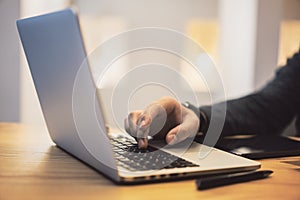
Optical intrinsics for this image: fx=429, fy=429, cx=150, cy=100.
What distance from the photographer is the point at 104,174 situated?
599 millimetres

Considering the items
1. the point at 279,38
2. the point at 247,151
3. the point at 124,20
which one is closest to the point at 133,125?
the point at 247,151

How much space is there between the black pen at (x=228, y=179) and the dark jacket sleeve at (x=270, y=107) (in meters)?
0.45

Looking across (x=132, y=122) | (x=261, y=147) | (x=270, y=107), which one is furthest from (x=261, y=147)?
(x=270, y=107)

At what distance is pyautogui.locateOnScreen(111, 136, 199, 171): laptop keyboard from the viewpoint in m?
0.60

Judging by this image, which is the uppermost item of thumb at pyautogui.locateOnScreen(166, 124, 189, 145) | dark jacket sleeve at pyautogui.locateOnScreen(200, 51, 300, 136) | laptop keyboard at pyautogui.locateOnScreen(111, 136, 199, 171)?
laptop keyboard at pyautogui.locateOnScreen(111, 136, 199, 171)

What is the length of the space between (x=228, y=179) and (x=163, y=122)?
310 mm

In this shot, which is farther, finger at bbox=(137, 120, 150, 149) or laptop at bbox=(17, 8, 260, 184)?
finger at bbox=(137, 120, 150, 149)

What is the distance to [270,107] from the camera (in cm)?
133

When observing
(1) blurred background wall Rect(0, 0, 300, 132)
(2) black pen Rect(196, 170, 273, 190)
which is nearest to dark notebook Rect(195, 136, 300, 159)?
(2) black pen Rect(196, 170, 273, 190)

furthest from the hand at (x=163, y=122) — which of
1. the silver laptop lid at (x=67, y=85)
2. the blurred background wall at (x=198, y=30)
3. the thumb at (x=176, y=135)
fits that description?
the blurred background wall at (x=198, y=30)

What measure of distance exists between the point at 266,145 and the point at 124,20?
1.99 metres

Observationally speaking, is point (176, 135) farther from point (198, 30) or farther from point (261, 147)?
point (198, 30)

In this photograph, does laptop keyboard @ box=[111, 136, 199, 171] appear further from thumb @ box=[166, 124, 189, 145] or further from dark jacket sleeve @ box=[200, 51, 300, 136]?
dark jacket sleeve @ box=[200, 51, 300, 136]

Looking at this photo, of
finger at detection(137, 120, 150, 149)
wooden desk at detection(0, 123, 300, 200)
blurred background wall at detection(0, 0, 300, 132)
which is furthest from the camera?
blurred background wall at detection(0, 0, 300, 132)
